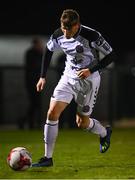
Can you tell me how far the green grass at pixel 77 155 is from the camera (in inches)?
325

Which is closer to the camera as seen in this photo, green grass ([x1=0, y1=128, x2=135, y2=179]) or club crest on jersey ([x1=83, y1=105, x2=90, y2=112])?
green grass ([x1=0, y1=128, x2=135, y2=179])

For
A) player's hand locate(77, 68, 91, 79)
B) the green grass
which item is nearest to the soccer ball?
the green grass

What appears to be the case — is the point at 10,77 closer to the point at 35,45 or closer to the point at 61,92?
the point at 35,45

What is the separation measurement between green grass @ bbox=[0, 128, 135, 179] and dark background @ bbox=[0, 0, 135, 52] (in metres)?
6.93

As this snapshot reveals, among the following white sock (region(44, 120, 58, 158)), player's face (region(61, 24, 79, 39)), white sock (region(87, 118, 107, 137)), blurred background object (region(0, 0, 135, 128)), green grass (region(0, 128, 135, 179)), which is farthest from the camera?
blurred background object (region(0, 0, 135, 128))

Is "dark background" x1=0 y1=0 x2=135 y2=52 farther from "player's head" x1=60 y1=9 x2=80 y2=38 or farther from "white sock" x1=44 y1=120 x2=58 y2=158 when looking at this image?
"player's head" x1=60 y1=9 x2=80 y2=38

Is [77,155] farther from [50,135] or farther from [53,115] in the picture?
[53,115]

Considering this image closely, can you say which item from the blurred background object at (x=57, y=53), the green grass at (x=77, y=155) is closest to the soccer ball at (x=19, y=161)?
the green grass at (x=77, y=155)

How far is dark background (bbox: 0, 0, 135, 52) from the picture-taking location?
21.9m

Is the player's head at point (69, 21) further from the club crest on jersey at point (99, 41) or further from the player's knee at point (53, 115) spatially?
the player's knee at point (53, 115)

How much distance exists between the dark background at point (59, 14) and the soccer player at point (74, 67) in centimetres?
1224

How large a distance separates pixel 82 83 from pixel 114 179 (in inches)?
78.0

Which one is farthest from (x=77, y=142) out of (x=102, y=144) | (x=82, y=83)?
(x=82, y=83)

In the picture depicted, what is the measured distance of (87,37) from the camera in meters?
9.02
